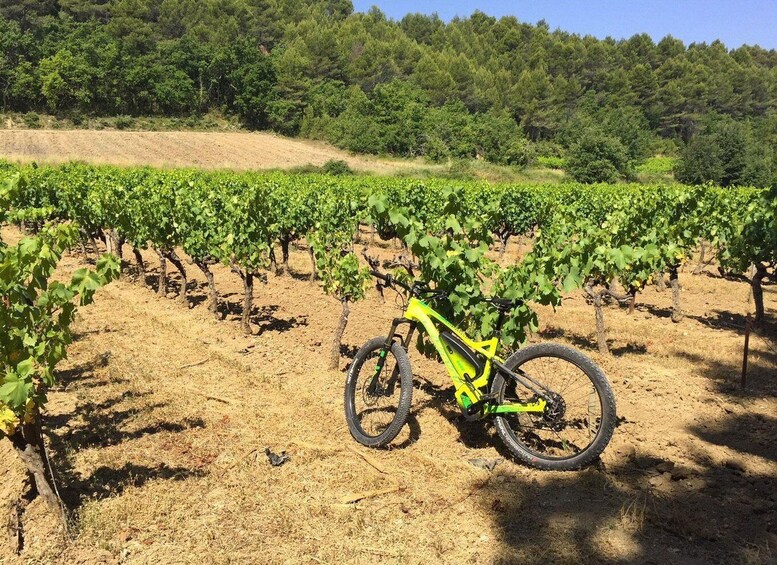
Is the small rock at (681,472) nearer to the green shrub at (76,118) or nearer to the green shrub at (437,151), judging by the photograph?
the green shrub at (437,151)

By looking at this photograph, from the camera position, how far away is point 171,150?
53812 mm

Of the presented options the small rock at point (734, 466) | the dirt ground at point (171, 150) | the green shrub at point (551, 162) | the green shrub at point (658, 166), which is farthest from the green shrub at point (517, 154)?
the small rock at point (734, 466)

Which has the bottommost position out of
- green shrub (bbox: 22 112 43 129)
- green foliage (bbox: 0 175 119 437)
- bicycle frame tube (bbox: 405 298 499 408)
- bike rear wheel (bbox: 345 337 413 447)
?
bike rear wheel (bbox: 345 337 413 447)

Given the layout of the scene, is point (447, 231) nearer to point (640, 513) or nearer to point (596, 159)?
point (640, 513)

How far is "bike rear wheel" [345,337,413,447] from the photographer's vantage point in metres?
5.00

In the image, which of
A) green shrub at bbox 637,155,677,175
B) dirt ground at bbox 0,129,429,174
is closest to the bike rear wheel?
dirt ground at bbox 0,129,429,174

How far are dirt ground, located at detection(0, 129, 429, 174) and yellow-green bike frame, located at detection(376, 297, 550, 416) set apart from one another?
44.8 m

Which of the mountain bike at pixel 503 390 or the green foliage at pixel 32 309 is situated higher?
the green foliage at pixel 32 309

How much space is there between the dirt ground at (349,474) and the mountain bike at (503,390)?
27cm

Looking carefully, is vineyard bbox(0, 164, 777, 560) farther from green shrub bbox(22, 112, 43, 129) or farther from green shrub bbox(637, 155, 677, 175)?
green shrub bbox(637, 155, 677, 175)

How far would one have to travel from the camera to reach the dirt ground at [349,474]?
12.3ft

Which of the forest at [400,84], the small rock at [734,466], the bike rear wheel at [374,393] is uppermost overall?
the forest at [400,84]

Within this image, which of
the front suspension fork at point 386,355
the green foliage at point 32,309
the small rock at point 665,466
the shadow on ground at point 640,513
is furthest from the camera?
the front suspension fork at point 386,355

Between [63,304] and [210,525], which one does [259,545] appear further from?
[63,304]
